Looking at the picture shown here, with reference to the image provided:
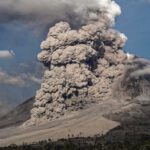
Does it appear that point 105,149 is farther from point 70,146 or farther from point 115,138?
point 115,138

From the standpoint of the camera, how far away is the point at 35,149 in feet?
548

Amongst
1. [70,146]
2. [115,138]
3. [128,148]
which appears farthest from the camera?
[115,138]

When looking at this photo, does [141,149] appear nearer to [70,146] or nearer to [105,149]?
[105,149]

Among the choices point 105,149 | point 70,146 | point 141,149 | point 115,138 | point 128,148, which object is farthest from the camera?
point 115,138

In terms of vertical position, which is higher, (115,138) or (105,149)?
(115,138)

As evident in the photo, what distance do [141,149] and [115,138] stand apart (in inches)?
2847

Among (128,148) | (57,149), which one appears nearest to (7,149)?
(57,149)

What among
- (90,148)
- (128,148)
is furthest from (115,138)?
(128,148)

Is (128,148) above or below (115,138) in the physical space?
below

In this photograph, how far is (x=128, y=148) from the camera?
142375 millimetres

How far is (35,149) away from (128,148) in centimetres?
3424

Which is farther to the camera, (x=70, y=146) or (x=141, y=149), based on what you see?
(x=70, y=146)

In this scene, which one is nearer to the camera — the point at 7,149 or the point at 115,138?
the point at 7,149

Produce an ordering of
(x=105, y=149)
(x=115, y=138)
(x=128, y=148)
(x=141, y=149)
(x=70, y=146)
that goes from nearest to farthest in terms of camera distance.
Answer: (x=141, y=149), (x=128, y=148), (x=105, y=149), (x=70, y=146), (x=115, y=138)
